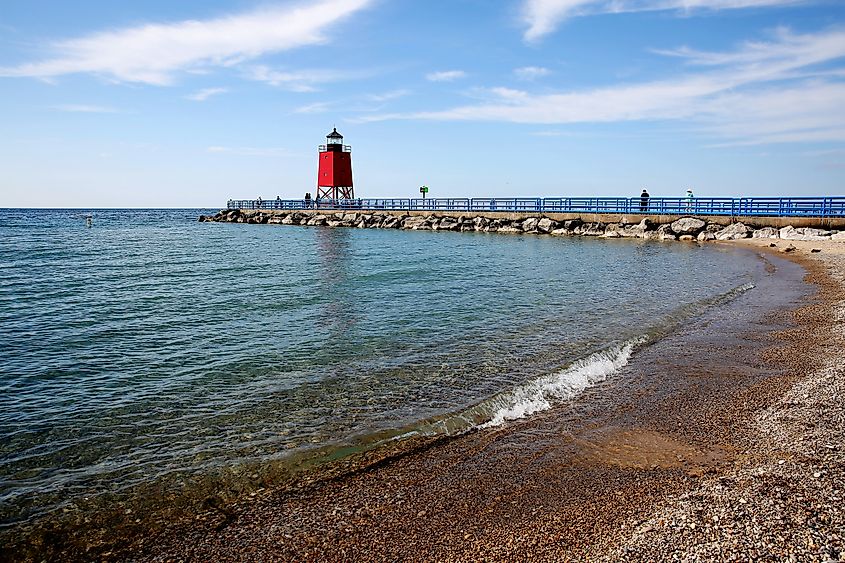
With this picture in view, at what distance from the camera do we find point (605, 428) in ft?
23.4

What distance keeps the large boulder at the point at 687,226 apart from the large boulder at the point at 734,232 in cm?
168

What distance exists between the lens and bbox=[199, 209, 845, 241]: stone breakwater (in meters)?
37.4

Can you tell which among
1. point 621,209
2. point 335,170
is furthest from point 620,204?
point 335,170

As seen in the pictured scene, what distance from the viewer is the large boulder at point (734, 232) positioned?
37.7m

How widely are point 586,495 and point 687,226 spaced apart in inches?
1566

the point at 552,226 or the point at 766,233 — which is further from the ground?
the point at 552,226

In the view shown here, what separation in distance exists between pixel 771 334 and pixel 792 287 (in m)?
7.86

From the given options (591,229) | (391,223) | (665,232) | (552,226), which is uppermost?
(391,223)

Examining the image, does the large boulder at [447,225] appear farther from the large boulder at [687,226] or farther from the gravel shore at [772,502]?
the gravel shore at [772,502]

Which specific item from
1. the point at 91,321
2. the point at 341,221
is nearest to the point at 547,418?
the point at 91,321

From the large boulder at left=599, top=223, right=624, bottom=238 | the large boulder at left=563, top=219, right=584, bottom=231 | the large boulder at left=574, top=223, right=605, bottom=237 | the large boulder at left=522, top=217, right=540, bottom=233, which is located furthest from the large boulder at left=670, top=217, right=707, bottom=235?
the large boulder at left=522, top=217, right=540, bottom=233

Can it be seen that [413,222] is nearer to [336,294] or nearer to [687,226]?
[687,226]

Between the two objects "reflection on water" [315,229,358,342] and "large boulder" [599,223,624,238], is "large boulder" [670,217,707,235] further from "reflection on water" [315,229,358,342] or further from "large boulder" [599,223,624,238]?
"reflection on water" [315,229,358,342]

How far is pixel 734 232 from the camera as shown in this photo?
3806 centimetres
